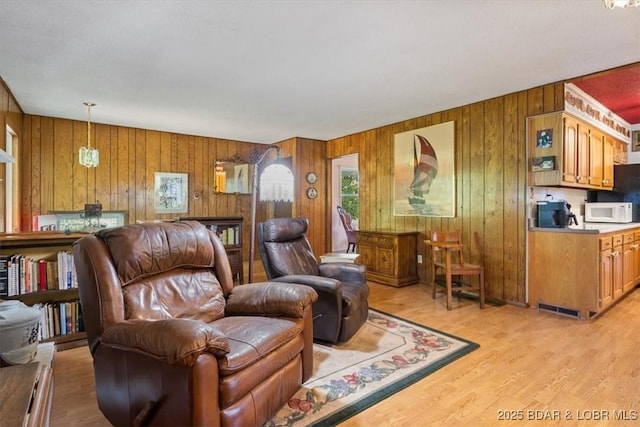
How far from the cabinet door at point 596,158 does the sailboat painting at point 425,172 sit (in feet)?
5.13

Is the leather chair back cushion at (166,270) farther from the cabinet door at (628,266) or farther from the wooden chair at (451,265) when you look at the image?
the cabinet door at (628,266)

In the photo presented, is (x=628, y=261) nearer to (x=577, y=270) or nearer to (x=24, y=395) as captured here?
(x=577, y=270)

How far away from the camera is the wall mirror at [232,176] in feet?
20.5

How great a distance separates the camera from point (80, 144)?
497 centimetres

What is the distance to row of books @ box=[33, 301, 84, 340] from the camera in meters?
2.61

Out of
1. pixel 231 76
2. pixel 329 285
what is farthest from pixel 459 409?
pixel 231 76

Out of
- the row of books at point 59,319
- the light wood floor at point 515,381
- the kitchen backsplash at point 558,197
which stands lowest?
the light wood floor at point 515,381

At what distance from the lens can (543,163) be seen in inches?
140

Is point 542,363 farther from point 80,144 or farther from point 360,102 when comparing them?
point 80,144

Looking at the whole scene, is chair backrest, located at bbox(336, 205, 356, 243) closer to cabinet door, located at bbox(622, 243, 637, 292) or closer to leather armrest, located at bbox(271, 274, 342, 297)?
cabinet door, located at bbox(622, 243, 637, 292)

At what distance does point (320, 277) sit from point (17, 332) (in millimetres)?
2020

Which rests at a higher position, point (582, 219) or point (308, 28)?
point (308, 28)

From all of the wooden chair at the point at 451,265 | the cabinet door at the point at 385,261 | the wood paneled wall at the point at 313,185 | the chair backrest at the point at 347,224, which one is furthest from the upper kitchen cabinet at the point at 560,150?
the chair backrest at the point at 347,224

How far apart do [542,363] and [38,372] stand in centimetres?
288
